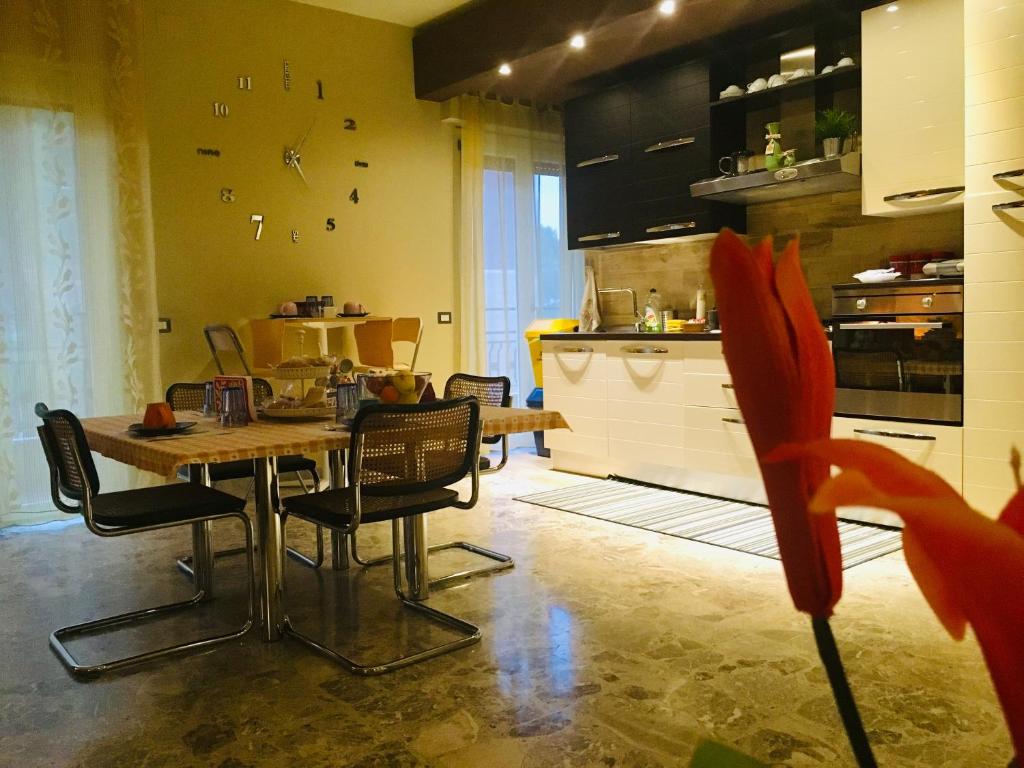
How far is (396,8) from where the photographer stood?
565 centimetres

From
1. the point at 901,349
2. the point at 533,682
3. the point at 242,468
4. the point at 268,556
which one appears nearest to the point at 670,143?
the point at 901,349

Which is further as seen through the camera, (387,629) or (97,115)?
(97,115)

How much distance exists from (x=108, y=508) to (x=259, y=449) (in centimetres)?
70

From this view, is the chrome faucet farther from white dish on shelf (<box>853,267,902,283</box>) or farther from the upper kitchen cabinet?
the upper kitchen cabinet

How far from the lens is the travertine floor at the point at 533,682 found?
6.82 feet

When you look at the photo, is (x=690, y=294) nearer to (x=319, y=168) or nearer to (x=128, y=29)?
(x=319, y=168)

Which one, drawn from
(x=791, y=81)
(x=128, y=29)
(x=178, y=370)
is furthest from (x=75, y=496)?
(x=791, y=81)

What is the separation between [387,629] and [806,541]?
107 inches

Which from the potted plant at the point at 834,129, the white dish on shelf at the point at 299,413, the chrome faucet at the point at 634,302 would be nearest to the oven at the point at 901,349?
the potted plant at the point at 834,129

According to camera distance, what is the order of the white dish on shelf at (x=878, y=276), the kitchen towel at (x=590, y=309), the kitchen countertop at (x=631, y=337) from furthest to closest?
the kitchen towel at (x=590, y=309) < the kitchen countertop at (x=631, y=337) < the white dish on shelf at (x=878, y=276)

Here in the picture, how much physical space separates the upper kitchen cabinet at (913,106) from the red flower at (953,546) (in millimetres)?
4006

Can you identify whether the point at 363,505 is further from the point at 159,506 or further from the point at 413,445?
the point at 159,506

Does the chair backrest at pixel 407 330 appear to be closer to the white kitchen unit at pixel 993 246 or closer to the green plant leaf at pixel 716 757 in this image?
the white kitchen unit at pixel 993 246

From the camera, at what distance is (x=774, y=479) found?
29 centimetres
